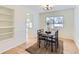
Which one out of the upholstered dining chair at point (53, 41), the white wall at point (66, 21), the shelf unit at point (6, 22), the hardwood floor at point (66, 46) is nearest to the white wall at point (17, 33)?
the shelf unit at point (6, 22)

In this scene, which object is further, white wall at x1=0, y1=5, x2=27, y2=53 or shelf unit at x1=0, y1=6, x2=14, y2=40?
white wall at x1=0, y1=5, x2=27, y2=53

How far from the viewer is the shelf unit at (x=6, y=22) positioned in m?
2.92

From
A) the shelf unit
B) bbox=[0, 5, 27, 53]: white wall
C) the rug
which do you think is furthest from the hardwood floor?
the shelf unit

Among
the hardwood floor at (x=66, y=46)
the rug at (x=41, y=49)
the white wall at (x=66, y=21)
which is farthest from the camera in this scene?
the white wall at (x=66, y=21)

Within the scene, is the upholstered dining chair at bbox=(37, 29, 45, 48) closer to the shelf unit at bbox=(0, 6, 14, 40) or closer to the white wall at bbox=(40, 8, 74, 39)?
the white wall at bbox=(40, 8, 74, 39)

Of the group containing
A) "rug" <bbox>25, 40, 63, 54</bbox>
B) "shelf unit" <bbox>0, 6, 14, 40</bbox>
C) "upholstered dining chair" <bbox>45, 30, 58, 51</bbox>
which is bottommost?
"rug" <bbox>25, 40, 63, 54</bbox>

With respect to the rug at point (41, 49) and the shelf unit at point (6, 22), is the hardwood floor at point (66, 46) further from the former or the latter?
the shelf unit at point (6, 22)

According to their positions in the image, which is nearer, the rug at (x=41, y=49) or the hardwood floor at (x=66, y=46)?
the rug at (x=41, y=49)

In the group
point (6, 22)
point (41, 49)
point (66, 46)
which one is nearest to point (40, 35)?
point (41, 49)

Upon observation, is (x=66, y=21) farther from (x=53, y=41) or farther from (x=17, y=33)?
(x=17, y=33)

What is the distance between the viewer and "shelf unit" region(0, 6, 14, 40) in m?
2.92

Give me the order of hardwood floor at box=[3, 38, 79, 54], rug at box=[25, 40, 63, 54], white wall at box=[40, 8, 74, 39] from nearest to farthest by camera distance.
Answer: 1. rug at box=[25, 40, 63, 54]
2. hardwood floor at box=[3, 38, 79, 54]
3. white wall at box=[40, 8, 74, 39]

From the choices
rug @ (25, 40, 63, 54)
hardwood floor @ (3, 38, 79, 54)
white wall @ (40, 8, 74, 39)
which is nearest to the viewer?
rug @ (25, 40, 63, 54)
